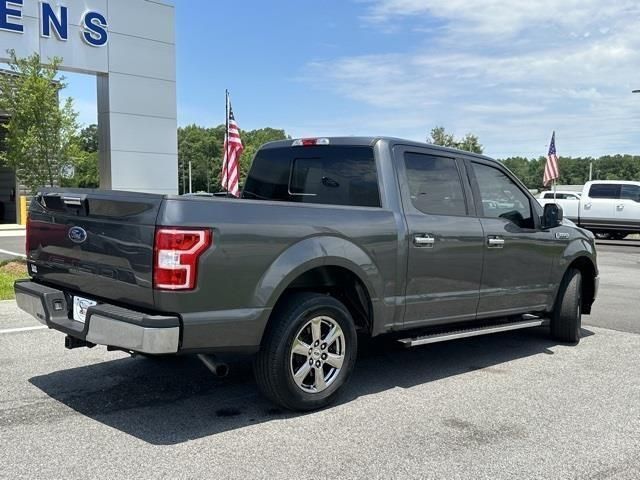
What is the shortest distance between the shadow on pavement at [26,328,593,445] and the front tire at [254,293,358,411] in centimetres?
21

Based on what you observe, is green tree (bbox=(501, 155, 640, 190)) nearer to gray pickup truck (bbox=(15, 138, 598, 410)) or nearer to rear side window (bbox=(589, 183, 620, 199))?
rear side window (bbox=(589, 183, 620, 199))

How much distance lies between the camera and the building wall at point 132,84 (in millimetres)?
19859

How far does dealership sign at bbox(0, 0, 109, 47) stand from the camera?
18047 millimetres

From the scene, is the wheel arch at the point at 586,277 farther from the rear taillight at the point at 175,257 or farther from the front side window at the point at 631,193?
the front side window at the point at 631,193

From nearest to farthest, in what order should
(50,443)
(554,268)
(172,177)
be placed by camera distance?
(50,443), (554,268), (172,177)

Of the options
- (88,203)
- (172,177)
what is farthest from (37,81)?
(88,203)

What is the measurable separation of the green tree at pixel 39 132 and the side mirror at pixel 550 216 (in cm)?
1038

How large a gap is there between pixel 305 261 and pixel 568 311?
358 cm

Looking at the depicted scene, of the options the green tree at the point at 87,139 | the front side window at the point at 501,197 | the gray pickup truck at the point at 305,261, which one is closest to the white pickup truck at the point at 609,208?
Answer: the green tree at the point at 87,139

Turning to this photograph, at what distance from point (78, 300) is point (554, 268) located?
4470mm

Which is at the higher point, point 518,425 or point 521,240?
point 521,240

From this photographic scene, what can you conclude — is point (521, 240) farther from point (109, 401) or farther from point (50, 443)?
point (50, 443)

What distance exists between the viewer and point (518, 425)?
4.23m

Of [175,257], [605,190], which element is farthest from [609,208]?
[175,257]
